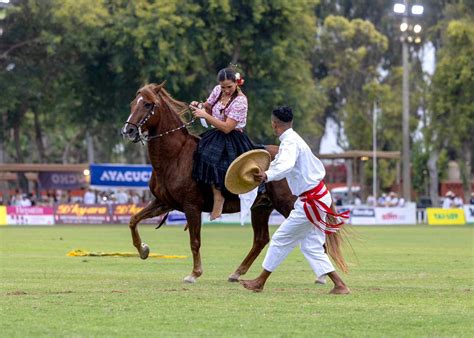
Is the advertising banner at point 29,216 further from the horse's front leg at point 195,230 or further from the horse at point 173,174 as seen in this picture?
the horse's front leg at point 195,230

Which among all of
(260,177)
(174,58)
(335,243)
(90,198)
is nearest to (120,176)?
(90,198)

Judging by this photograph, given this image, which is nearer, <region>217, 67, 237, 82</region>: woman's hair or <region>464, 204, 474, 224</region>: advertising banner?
<region>217, 67, 237, 82</region>: woman's hair

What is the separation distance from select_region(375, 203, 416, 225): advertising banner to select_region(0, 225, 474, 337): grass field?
1173 inches

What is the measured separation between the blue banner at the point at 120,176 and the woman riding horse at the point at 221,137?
1381 inches

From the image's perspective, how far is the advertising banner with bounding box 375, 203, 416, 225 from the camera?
5206cm

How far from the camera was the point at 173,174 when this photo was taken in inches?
634

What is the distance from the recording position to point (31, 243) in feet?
95.8

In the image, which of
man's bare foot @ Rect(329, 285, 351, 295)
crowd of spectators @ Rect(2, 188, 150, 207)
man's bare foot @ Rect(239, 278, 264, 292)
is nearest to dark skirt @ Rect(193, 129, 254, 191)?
man's bare foot @ Rect(239, 278, 264, 292)

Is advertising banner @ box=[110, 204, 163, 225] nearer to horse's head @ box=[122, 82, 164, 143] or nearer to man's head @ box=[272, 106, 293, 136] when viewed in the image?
horse's head @ box=[122, 82, 164, 143]

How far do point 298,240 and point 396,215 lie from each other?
3956cm

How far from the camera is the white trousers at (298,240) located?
13.5m

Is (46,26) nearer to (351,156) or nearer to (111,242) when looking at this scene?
(351,156)

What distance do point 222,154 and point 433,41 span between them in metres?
→ 61.6

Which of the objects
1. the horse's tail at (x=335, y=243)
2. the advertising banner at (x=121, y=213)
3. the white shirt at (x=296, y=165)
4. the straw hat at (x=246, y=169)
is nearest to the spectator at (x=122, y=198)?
the advertising banner at (x=121, y=213)
